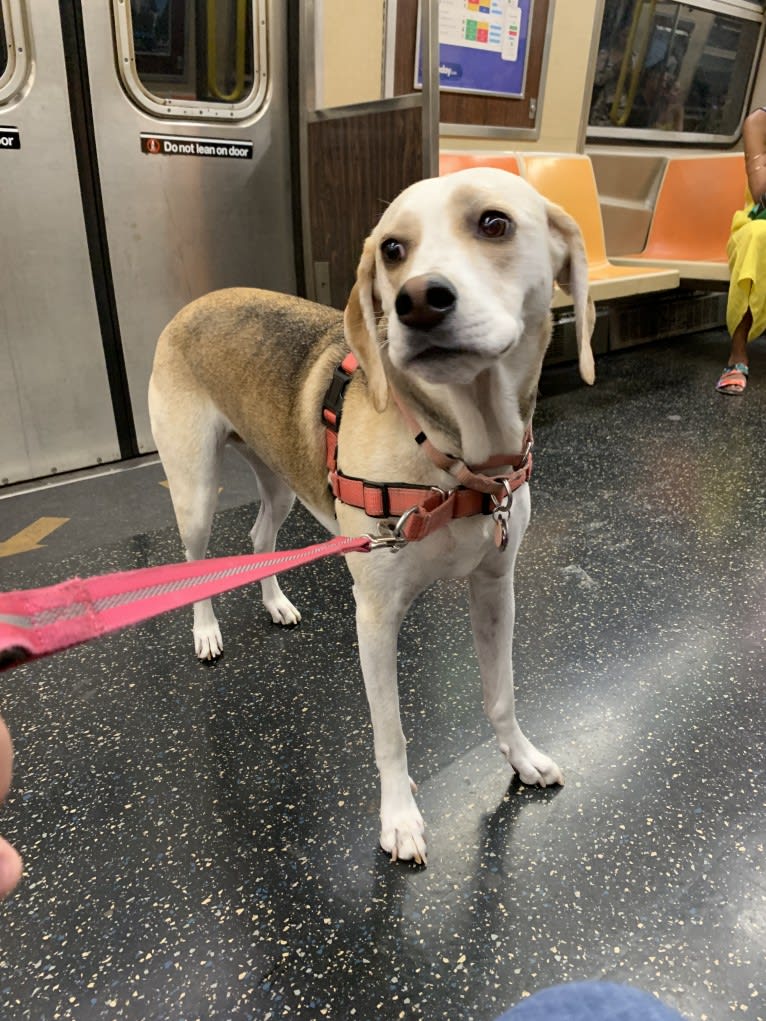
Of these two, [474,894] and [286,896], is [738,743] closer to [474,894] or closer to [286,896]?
[474,894]

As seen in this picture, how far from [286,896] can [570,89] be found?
5020mm

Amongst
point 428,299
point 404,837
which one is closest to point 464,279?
point 428,299

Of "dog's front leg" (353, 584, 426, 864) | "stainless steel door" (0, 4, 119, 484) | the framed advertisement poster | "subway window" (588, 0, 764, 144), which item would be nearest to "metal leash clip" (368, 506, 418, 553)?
"dog's front leg" (353, 584, 426, 864)

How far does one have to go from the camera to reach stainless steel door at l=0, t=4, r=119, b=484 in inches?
102

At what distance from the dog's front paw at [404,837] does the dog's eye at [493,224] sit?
1025 mm

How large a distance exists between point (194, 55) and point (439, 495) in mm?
2837

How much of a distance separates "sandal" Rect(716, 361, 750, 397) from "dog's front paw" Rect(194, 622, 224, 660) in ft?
11.6

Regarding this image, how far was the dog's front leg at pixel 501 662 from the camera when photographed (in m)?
1.32

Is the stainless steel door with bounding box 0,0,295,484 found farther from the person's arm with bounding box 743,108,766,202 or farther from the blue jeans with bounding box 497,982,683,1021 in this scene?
the blue jeans with bounding box 497,982,683,1021

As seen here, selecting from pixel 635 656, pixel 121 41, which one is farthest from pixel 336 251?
pixel 635 656

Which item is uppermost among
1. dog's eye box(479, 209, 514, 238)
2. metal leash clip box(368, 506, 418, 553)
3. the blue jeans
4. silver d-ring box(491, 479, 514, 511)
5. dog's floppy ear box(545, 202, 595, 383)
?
dog's eye box(479, 209, 514, 238)

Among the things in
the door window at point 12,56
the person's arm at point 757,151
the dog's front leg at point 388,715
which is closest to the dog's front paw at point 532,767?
the dog's front leg at point 388,715

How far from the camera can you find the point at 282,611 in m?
1.99

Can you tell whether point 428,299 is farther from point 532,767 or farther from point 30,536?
point 30,536
